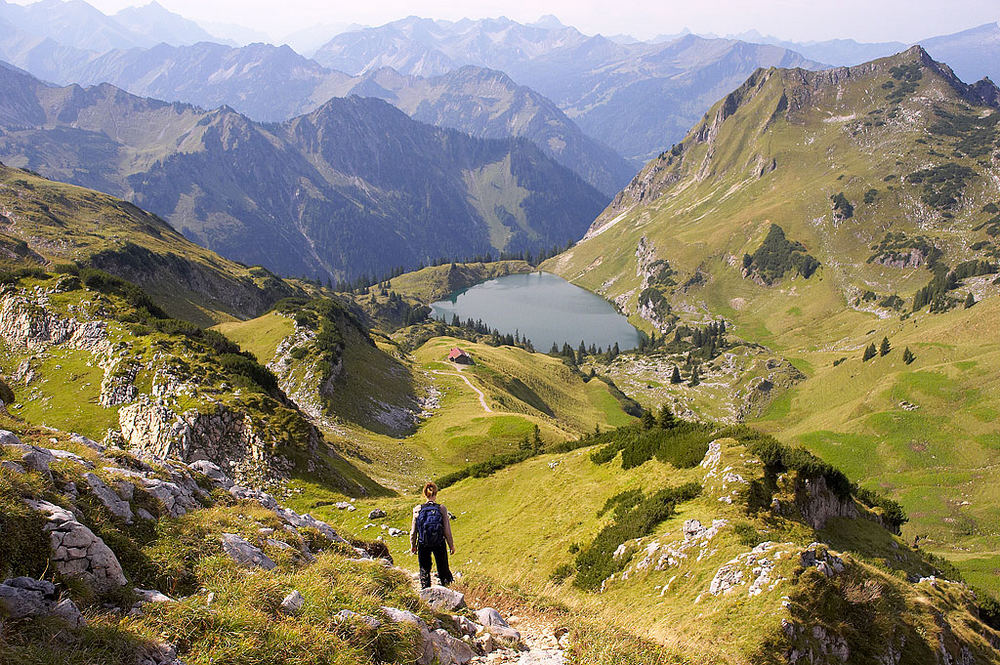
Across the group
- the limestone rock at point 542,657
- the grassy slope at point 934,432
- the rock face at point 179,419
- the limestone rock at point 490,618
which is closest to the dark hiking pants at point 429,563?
the limestone rock at point 490,618

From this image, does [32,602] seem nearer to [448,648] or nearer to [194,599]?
[194,599]

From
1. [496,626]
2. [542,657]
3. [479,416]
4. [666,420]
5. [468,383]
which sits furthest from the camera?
[468,383]

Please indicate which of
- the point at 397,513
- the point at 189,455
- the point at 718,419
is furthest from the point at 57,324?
the point at 718,419

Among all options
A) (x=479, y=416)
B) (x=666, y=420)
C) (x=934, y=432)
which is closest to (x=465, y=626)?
(x=666, y=420)

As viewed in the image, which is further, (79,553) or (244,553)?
(244,553)

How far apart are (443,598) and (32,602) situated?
9303 millimetres

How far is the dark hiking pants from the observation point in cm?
1616

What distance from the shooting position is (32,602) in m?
9.05

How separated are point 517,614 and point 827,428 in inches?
4816

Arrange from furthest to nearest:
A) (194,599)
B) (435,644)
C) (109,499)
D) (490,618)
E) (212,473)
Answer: (212,473)
(490,618)
(109,499)
(435,644)
(194,599)

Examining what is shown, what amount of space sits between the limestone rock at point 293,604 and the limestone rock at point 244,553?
3341mm

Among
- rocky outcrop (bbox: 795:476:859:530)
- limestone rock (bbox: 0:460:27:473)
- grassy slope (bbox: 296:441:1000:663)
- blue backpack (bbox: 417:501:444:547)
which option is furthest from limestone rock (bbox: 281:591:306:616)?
rocky outcrop (bbox: 795:476:859:530)

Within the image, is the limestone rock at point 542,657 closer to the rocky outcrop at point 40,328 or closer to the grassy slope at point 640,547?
the grassy slope at point 640,547

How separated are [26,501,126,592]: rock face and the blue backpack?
7475mm
